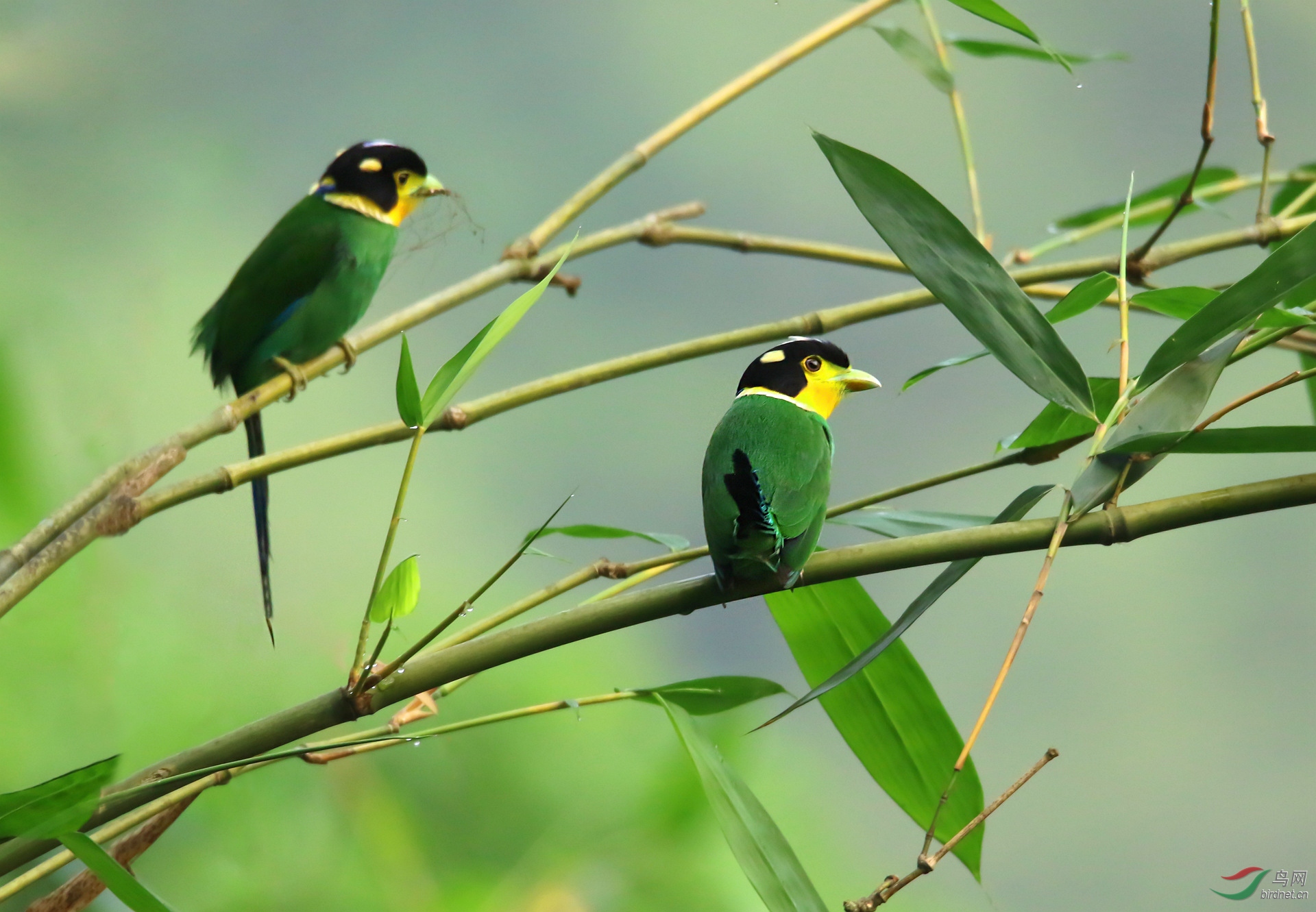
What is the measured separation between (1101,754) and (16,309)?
1716 mm

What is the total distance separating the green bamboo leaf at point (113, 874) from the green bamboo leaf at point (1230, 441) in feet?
1.42

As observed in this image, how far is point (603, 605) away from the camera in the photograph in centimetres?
42

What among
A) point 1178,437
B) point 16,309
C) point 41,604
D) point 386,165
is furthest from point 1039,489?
point 16,309

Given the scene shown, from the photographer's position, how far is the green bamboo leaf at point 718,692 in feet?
2.08

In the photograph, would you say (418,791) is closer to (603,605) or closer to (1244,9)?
(603,605)

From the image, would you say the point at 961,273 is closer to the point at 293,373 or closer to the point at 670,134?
the point at 670,134

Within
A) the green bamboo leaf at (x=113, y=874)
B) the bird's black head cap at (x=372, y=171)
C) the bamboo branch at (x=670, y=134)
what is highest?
the bird's black head cap at (x=372, y=171)

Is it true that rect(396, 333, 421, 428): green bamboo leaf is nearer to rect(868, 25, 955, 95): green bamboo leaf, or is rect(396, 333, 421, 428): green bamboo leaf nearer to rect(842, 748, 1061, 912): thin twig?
rect(842, 748, 1061, 912): thin twig

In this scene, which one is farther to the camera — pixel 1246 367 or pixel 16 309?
pixel 1246 367

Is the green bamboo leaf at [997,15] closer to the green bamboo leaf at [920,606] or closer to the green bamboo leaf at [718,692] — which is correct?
the green bamboo leaf at [920,606]

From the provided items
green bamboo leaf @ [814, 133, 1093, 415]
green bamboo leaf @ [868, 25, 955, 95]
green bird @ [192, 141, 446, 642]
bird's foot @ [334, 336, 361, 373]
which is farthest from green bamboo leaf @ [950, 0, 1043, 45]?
green bird @ [192, 141, 446, 642]

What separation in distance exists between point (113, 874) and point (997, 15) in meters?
0.61

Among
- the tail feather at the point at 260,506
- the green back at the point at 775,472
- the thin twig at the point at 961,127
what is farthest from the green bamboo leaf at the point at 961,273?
the tail feather at the point at 260,506

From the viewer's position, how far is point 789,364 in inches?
28.8
